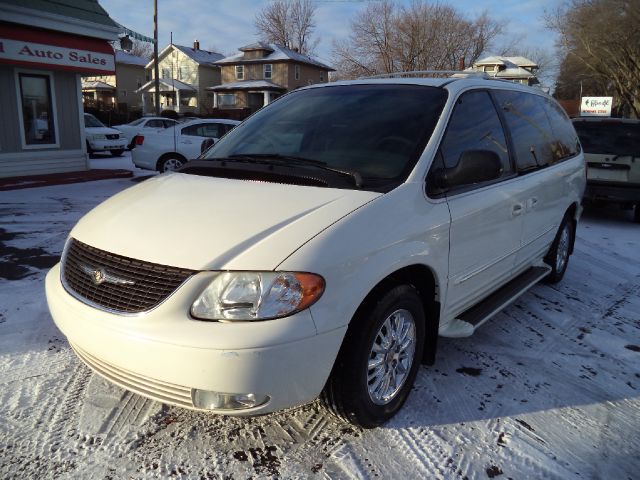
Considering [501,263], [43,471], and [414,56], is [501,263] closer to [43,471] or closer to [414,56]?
[43,471]

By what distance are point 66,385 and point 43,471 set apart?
0.75 metres

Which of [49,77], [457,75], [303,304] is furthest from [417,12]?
[303,304]

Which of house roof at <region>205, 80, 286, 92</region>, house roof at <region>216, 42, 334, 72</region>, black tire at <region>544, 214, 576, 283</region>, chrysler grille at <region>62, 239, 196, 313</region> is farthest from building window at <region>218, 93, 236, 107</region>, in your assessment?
chrysler grille at <region>62, 239, 196, 313</region>

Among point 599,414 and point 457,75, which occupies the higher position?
point 457,75

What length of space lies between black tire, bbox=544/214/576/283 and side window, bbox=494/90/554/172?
865 mm

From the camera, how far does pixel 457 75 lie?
4.11 metres

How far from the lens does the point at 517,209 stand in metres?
3.73

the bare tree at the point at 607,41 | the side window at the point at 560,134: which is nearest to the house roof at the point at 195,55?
the bare tree at the point at 607,41

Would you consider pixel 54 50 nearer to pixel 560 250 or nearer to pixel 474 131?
pixel 474 131

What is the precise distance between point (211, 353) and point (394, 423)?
3.95ft

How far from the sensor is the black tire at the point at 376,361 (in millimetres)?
2416

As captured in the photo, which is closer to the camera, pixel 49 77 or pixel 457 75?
pixel 457 75

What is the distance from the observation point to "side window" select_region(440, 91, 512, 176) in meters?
3.16

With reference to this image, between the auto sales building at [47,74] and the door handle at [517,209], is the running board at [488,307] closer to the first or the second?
the door handle at [517,209]
